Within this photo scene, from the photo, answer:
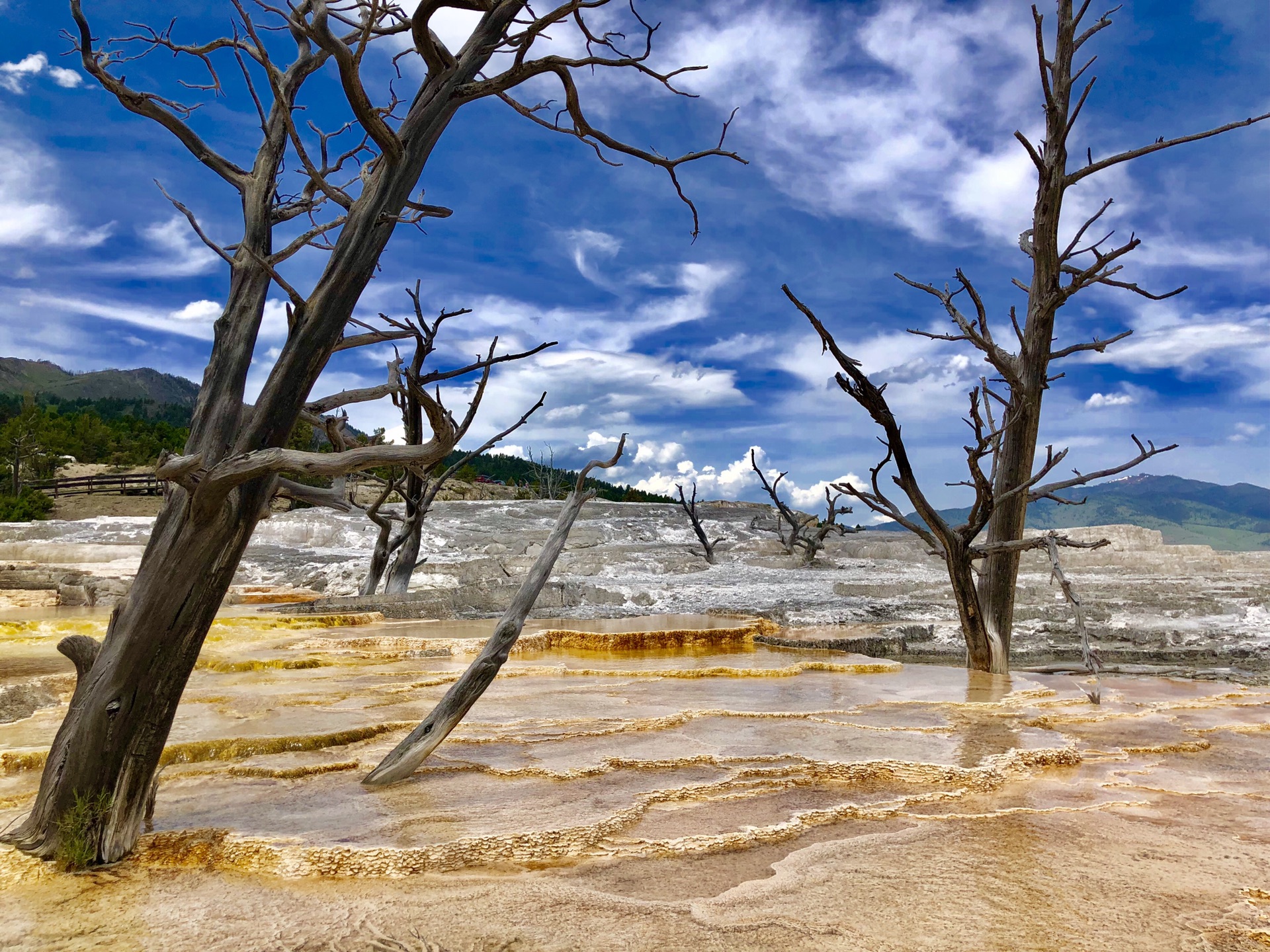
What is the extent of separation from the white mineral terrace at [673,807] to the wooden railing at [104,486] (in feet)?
86.7

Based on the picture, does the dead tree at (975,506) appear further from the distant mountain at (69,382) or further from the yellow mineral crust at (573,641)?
the distant mountain at (69,382)

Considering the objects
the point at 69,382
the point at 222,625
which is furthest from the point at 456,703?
the point at 69,382

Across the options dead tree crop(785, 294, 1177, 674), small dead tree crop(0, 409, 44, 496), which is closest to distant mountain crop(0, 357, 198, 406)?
small dead tree crop(0, 409, 44, 496)

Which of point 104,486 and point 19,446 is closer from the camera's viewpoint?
point 104,486

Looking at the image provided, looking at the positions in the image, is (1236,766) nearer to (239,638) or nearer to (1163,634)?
(1163,634)

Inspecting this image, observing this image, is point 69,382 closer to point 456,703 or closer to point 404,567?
point 404,567

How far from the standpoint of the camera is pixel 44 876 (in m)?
2.48

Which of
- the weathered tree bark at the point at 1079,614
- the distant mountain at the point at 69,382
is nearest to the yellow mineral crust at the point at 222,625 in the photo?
the weathered tree bark at the point at 1079,614

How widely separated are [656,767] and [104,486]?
Answer: 119 feet

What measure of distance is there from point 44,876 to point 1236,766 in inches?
194

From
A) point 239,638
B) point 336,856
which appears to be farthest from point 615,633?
point 336,856

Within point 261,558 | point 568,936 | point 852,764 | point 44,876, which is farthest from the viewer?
point 261,558

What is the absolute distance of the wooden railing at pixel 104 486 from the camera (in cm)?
3141

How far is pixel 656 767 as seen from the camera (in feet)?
12.7
